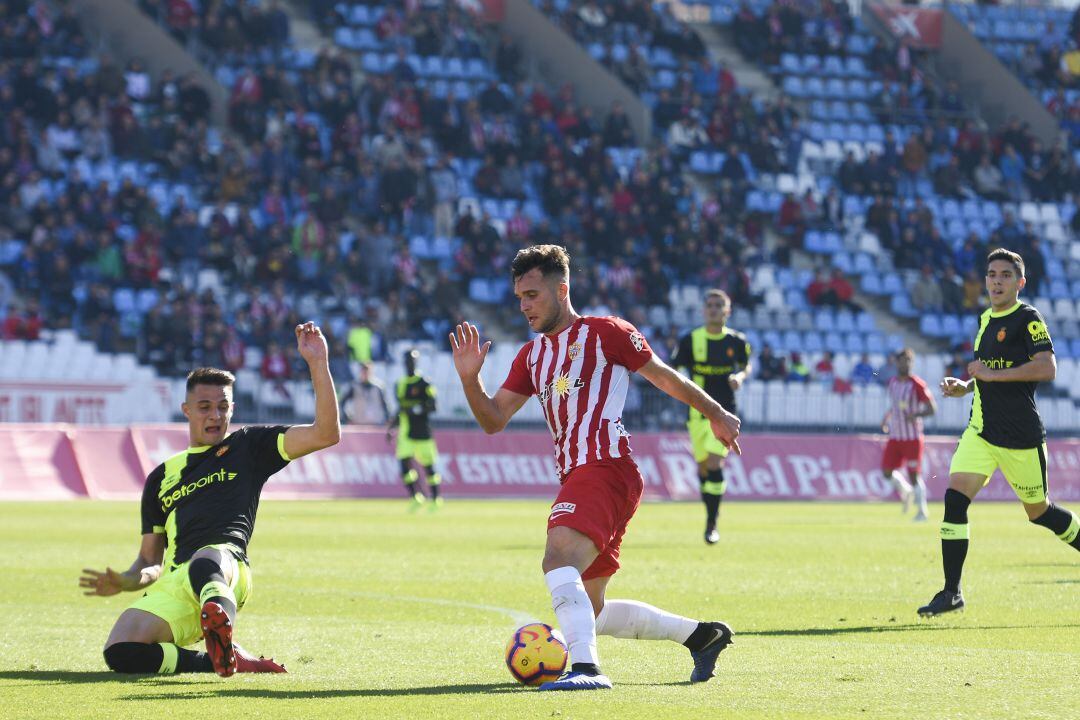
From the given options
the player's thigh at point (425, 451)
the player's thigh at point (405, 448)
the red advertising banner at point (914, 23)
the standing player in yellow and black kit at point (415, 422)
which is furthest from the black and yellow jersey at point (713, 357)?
the red advertising banner at point (914, 23)

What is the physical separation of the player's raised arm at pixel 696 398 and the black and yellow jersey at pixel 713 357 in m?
11.0

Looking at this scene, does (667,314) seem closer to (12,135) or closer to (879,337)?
(879,337)

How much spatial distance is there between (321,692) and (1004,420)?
5.94 meters

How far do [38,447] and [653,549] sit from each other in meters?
12.9

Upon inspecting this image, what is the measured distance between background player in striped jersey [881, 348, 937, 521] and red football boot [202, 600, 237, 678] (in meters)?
18.7

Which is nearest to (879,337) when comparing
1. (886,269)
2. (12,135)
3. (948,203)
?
A: (886,269)

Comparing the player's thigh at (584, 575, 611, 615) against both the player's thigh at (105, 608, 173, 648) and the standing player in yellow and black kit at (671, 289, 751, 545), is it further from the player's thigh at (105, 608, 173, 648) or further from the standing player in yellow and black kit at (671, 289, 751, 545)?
the standing player in yellow and black kit at (671, 289, 751, 545)

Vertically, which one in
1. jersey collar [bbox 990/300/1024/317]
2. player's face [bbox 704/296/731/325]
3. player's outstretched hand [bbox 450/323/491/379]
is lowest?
player's outstretched hand [bbox 450/323/491/379]

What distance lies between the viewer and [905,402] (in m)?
25.9

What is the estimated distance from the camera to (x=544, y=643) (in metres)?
8.22

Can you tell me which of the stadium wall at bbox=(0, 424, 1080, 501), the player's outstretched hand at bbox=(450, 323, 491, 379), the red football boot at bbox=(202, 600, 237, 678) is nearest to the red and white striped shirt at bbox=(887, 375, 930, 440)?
the stadium wall at bbox=(0, 424, 1080, 501)

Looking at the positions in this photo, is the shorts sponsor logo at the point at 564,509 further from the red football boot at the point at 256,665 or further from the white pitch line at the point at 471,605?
the white pitch line at the point at 471,605

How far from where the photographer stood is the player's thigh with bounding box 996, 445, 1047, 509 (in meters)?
12.2

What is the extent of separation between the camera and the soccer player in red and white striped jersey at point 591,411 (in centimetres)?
822
